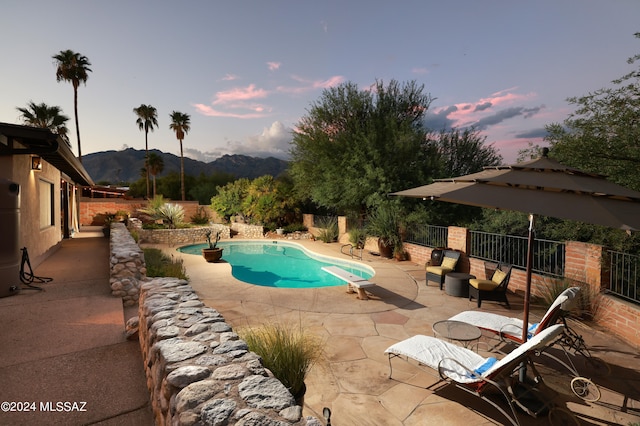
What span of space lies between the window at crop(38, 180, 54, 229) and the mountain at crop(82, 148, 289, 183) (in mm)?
121357

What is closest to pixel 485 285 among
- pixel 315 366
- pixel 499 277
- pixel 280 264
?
pixel 499 277

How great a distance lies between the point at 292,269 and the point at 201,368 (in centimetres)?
999

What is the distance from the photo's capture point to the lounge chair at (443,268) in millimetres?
7492

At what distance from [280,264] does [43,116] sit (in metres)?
25.8

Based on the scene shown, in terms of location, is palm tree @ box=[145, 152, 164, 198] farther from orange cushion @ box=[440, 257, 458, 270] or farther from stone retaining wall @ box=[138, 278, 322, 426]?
stone retaining wall @ box=[138, 278, 322, 426]

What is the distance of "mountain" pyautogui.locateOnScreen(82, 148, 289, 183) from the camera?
432ft

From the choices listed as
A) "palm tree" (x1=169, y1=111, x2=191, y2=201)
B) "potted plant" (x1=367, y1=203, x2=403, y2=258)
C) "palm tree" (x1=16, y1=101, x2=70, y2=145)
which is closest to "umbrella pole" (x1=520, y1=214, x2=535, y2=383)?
"potted plant" (x1=367, y1=203, x2=403, y2=258)

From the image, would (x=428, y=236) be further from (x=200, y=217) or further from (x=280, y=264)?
(x=200, y=217)

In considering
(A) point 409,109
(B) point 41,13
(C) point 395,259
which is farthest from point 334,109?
(B) point 41,13

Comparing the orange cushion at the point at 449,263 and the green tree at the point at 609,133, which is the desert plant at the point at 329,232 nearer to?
the orange cushion at the point at 449,263

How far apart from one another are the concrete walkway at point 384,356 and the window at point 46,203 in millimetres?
4794

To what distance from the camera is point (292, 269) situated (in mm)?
11914

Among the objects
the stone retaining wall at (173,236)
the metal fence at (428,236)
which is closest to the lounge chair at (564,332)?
the metal fence at (428,236)

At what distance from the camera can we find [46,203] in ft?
29.8
